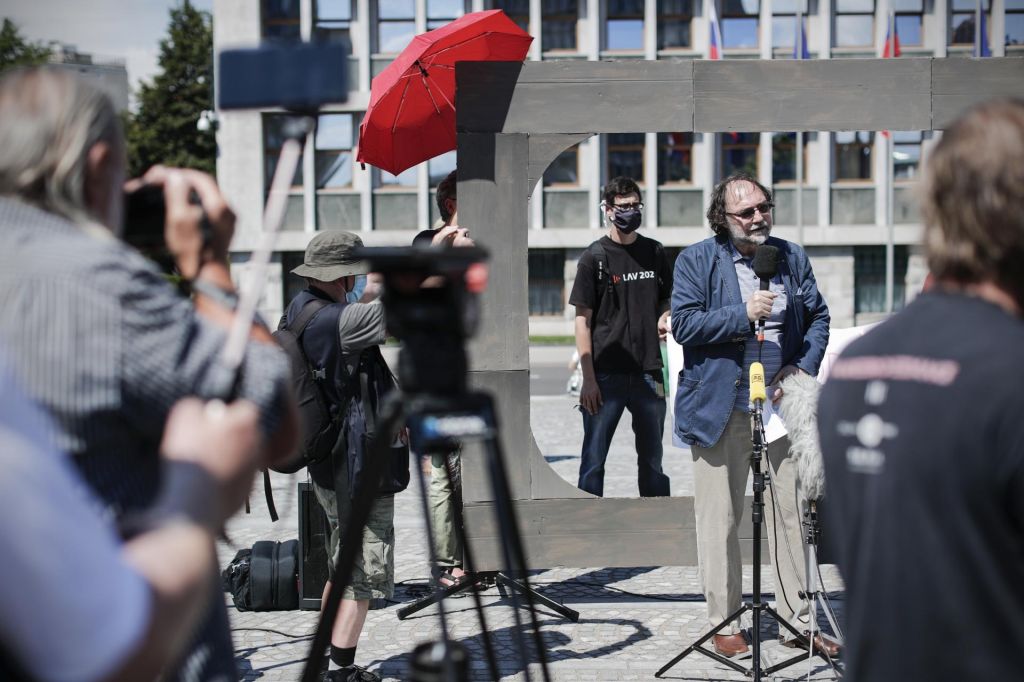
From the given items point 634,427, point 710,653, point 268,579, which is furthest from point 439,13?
point 710,653

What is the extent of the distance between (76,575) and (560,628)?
476cm

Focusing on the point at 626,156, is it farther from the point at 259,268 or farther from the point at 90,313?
the point at 90,313

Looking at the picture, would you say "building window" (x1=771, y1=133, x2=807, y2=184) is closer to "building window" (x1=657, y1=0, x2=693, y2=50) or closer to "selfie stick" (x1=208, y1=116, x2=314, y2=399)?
"building window" (x1=657, y1=0, x2=693, y2=50)

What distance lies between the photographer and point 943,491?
1.60 meters

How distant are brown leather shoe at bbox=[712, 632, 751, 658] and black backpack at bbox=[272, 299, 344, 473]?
202 cm

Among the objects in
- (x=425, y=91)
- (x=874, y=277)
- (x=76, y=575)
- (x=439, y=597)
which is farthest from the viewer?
(x=874, y=277)

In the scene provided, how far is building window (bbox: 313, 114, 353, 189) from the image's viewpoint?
33.6 metres

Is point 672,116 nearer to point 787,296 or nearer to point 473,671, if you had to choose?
point 787,296

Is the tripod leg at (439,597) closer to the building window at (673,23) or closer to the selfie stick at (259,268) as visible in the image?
the selfie stick at (259,268)

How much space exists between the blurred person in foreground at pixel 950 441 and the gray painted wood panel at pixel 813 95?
4067 mm

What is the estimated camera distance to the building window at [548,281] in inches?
1359

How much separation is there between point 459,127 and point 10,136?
14.0 ft

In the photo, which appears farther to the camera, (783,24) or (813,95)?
(783,24)

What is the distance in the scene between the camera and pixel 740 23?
1362 inches
